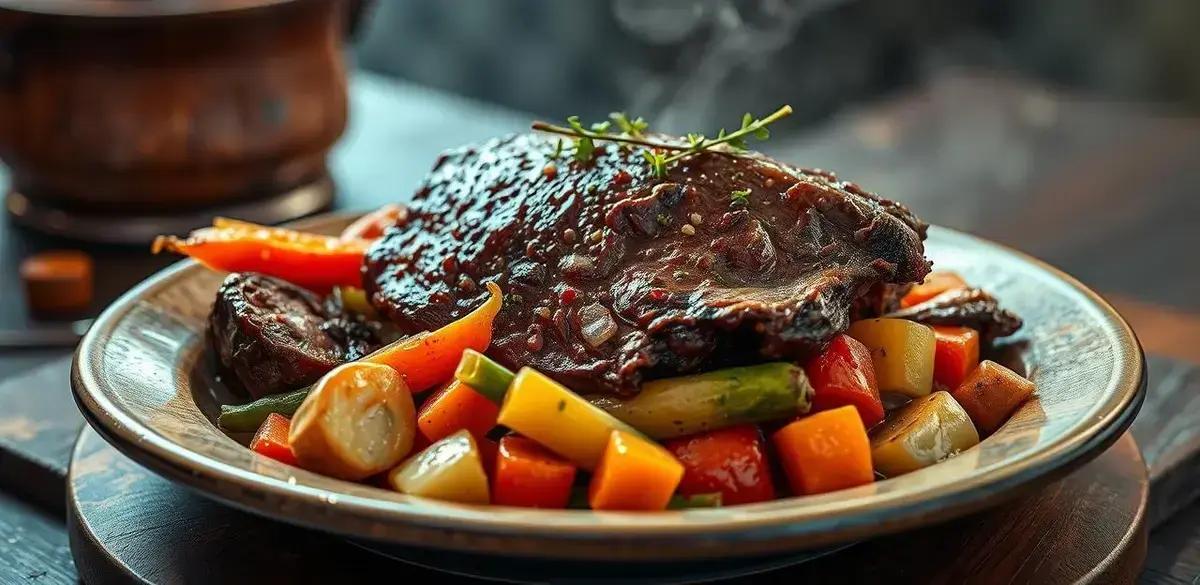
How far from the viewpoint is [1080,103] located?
607 cm

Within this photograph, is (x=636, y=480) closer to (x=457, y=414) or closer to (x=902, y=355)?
(x=457, y=414)

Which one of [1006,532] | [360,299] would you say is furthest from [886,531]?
[360,299]

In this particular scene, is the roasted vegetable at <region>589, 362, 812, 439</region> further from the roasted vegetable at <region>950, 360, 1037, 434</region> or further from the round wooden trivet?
the roasted vegetable at <region>950, 360, 1037, 434</region>

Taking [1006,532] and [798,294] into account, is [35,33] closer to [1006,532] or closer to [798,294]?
[798,294]

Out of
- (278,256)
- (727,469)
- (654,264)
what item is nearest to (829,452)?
(727,469)

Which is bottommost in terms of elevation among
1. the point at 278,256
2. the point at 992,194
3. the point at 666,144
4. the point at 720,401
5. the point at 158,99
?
the point at 992,194

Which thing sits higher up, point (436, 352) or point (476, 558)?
point (436, 352)

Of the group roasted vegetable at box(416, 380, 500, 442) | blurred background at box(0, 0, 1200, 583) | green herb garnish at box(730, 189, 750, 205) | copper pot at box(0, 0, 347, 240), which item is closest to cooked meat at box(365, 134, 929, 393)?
green herb garnish at box(730, 189, 750, 205)

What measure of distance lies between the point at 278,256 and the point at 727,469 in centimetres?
104

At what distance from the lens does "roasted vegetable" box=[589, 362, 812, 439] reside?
1.90 metres

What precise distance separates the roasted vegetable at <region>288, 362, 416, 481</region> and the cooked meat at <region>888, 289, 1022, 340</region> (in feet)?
2.96

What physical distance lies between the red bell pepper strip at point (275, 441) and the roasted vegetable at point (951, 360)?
1.02m

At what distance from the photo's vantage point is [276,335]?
2230 millimetres

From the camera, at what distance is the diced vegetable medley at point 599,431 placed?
1.83 meters
